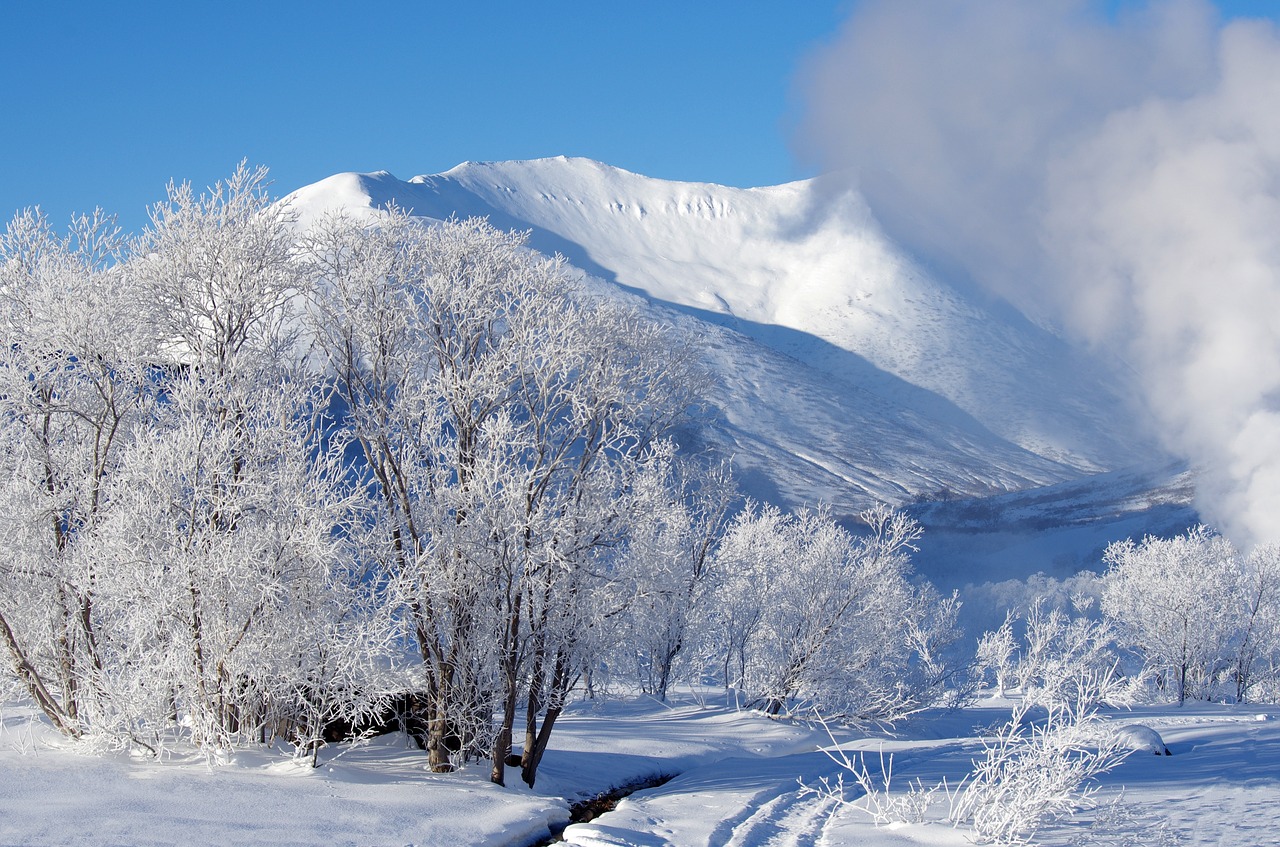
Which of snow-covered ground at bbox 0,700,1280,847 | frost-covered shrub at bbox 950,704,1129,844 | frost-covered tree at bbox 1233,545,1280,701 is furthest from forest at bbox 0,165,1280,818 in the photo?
frost-covered tree at bbox 1233,545,1280,701

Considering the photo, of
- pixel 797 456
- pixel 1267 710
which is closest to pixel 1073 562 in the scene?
pixel 1267 710

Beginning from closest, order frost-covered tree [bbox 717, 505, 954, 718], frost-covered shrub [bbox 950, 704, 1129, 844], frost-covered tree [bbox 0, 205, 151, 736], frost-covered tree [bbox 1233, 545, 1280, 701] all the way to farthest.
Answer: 1. frost-covered shrub [bbox 950, 704, 1129, 844]
2. frost-covered tree [bbox 0, 205, 151, 736]
3. frost-covered tree [bbox 717, 505, 954, 718]
4. frost-covered tree [bbox 1233, 545, 1280, 701]

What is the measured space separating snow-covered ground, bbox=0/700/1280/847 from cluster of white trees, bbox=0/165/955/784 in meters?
0.72

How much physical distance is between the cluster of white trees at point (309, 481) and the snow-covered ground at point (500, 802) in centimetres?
72

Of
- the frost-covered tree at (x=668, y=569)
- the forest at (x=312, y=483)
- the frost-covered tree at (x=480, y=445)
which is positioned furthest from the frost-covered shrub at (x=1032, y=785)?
the frost-covered tree at (x=480, y=445)

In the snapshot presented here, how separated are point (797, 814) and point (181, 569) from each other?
8.71m

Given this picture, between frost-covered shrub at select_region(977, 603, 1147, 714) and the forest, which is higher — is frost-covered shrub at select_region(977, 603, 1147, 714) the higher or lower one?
the lower one

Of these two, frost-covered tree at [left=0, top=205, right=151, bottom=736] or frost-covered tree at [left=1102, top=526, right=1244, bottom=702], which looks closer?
frost-covered tree at [left=0, top=205, right=151, bottom=736]

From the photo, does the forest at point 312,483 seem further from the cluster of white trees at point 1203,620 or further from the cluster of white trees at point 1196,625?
the cluster of white trees at point 1203,620

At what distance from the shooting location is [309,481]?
13188 mm

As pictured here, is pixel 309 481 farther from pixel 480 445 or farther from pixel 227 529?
pixel 480 445

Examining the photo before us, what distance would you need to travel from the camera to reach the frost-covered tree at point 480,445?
14.0 meters

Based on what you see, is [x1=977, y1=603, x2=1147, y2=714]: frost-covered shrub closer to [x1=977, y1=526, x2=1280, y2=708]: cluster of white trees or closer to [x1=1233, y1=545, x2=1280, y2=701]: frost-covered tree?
[x1=977, y1=526, x2=1280, y2=708]: cluster of white trees

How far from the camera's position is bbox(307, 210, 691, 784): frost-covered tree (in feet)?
46.0
